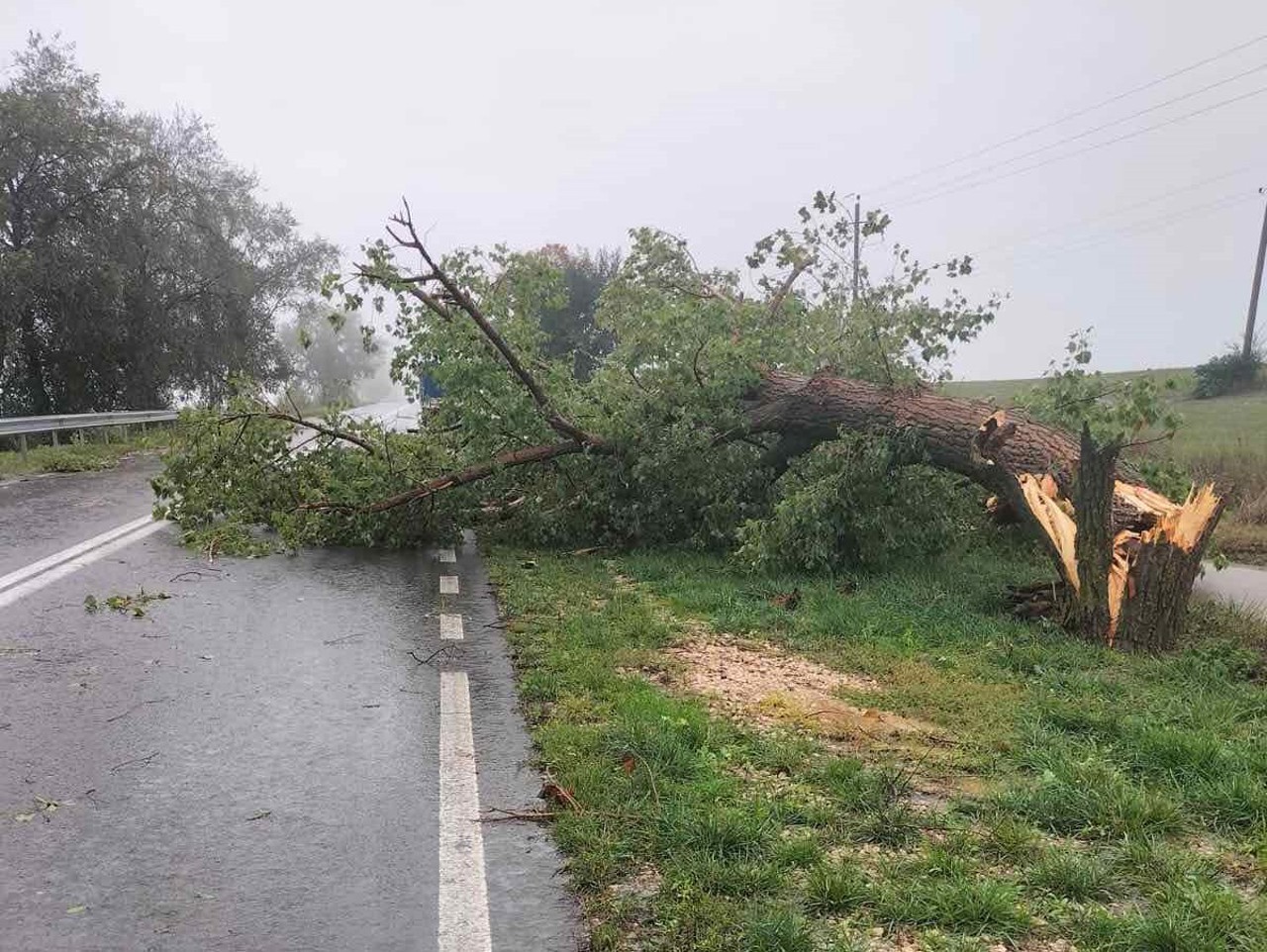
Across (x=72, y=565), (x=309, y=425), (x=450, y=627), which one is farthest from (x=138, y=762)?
(x=309, y=425)

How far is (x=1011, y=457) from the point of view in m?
8.05

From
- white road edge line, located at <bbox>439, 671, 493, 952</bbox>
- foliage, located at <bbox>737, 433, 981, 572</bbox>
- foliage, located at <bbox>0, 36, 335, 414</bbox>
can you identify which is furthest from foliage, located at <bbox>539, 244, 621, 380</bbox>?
white road edge line, located at <bbox>439, 671, 493, 952</bbox>

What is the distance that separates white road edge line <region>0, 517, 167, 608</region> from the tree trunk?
6.15 meters

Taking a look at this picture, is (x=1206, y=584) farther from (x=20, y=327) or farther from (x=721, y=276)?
(x=20, y=327)

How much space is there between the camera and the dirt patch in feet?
15.2

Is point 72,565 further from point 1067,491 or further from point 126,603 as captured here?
point 1067,491

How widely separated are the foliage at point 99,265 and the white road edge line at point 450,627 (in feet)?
65.1

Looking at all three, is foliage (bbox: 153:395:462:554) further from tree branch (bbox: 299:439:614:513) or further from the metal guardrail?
the metal guardrail

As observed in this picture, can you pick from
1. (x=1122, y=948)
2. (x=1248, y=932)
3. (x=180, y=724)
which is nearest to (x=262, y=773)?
(x=180, y=724)

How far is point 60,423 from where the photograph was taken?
712 inches

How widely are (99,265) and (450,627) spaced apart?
2162cm

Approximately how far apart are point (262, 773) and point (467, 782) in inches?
33.7

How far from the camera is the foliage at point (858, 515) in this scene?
8.40 m

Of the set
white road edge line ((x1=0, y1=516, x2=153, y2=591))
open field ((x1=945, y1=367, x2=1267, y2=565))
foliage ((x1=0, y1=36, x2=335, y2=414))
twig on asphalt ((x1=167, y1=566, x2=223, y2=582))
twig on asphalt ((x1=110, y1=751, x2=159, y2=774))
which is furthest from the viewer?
foliage ((x1=0, y1=36, x2=335, y2=414))
